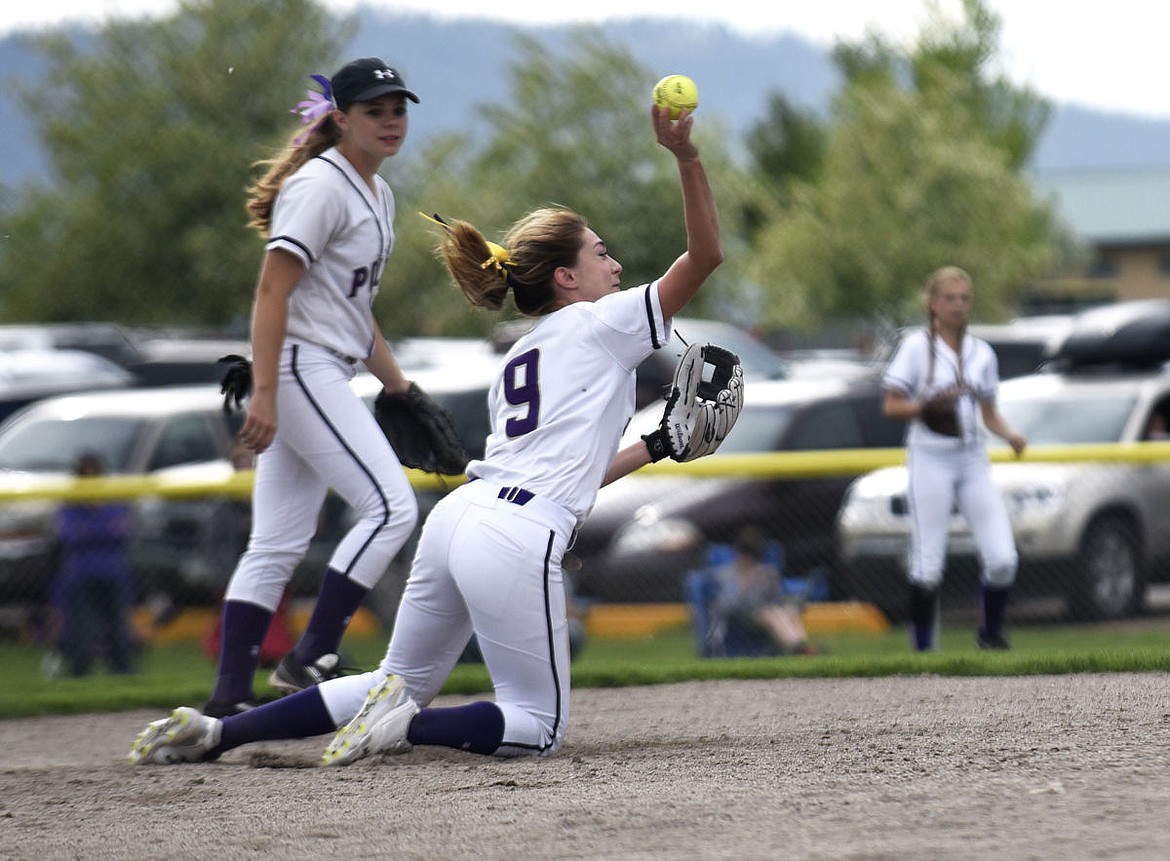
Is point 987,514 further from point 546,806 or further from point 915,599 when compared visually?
point 546,806

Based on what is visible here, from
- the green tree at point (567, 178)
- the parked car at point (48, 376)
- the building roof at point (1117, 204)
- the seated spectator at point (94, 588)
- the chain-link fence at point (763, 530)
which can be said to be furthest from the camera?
the building roof at point (1117, 204)

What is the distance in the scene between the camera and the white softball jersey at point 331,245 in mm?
5617

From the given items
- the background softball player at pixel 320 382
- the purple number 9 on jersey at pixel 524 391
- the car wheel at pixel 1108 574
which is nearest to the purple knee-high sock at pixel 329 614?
the background softball player at pixel 320 382

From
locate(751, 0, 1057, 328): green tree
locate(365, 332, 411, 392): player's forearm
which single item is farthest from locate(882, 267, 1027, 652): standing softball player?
locate(751, 0, 1057, 328): green tree

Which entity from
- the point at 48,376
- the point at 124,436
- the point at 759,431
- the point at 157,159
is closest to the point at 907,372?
the point at 759,431

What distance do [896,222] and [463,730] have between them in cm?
3802

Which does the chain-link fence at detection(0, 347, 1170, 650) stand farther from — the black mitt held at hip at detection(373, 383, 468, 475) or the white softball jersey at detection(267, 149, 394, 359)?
the white softball jersey at detection(267, 149, 394, 359)

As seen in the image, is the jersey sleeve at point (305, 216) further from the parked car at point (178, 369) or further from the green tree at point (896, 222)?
the green tree at point (896, 222)

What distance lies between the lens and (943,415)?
8.51m

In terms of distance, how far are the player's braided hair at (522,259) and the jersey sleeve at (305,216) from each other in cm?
49

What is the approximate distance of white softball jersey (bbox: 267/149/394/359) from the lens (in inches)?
221

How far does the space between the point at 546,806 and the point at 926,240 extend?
3857 centimetres

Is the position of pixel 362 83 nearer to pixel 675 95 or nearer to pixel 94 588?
pixel 675 95

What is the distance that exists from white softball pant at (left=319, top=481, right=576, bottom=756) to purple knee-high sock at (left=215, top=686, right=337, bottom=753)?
39mm
